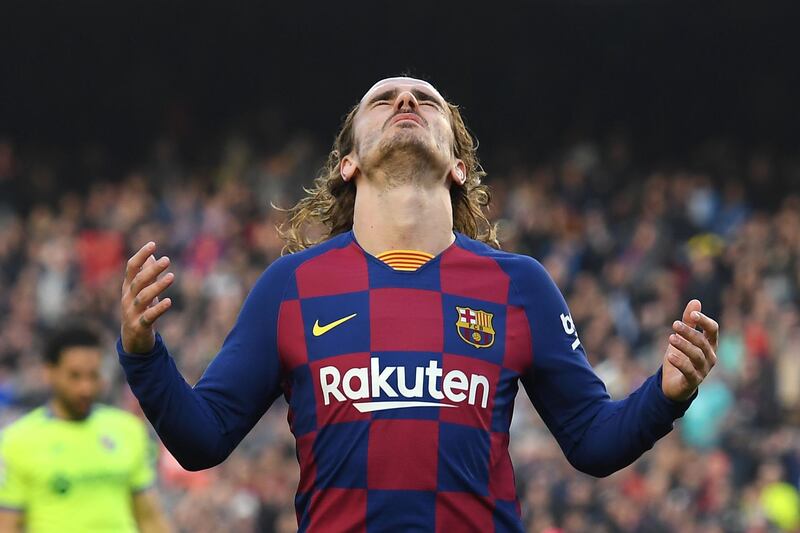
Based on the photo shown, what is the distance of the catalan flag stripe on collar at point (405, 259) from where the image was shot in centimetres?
408

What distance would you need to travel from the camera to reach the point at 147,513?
718cm

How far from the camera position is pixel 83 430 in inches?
285

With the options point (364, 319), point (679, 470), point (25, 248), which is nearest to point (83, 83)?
point (25, 248)

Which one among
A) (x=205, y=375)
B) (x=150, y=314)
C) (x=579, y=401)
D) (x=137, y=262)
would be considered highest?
(x=137, y=262)

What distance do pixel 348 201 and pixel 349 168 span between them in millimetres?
193

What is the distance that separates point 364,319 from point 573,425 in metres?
0.64

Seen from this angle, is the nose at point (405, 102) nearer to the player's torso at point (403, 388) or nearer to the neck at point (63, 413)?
the player's torso at point (403, 388)

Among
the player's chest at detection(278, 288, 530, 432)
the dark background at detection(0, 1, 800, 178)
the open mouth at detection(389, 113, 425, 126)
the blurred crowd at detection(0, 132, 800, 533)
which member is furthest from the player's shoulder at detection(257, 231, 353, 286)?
the dark background at detection(0, 1, 800, 178)

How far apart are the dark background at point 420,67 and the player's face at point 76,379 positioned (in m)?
13.4

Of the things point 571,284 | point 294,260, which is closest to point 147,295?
point 294,260

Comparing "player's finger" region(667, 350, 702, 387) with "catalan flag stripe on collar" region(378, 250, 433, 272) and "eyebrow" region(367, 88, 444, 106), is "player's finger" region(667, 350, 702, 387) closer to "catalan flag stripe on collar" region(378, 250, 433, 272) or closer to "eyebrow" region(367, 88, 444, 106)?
"catalan flag stripe on collar" region(378, 250, 433, 272)

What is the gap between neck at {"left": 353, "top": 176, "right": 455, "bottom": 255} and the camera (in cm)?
415

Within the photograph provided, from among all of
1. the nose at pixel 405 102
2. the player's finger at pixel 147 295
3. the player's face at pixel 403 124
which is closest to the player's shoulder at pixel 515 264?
the player's face at pixel 403 124

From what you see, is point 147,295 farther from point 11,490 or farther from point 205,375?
point 11,490
